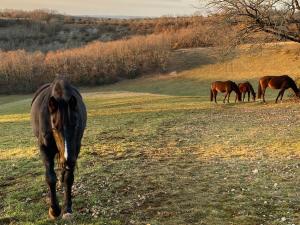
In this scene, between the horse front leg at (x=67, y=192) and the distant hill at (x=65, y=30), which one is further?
the distant hill at (x=65, y=30)

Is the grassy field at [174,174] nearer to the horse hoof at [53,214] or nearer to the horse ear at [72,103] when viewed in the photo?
the horse hoof at [53,214]

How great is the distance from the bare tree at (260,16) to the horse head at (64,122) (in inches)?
762

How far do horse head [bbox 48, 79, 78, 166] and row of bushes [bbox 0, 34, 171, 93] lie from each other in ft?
234

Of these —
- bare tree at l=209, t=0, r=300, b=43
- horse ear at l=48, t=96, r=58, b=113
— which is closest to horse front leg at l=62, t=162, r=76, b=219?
horse ear at l=48, t=96, r=58, b=113

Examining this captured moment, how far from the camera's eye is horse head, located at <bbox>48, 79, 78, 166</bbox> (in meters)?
6.19

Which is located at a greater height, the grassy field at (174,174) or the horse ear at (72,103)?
the horse ear at (72,103)

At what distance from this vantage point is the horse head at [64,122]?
619 cm

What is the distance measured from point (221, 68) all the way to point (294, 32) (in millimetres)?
46430

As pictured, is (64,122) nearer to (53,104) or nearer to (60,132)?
(60,132)

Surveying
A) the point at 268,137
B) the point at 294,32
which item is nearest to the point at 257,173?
the point at 268,137

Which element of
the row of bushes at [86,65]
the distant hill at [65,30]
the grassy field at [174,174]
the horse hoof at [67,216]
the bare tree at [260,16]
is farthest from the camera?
the distant hill at [65,30]

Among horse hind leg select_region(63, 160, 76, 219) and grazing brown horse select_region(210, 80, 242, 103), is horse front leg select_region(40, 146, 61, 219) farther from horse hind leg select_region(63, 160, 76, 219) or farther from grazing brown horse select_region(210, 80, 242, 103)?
grazing brown horse select_region(210, 80, 242, 103)

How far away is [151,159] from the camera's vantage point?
12125mm

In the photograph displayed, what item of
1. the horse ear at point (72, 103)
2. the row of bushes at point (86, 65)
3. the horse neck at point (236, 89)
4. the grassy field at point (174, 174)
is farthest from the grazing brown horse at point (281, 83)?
the row of bushes at point (86, 65)
